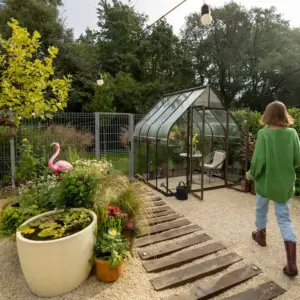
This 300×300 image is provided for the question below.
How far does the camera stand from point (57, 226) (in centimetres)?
215

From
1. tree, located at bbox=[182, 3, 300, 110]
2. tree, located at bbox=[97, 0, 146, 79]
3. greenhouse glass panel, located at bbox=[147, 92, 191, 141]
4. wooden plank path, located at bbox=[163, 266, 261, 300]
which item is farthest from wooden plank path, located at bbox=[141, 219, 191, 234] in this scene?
tree, located at bbox=[182, 3, 300, 110]

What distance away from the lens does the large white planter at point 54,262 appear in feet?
6.14

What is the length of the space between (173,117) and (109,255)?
11.0 feet

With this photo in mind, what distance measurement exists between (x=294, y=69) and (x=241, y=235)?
13.5 m

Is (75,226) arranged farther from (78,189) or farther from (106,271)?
(106,271)

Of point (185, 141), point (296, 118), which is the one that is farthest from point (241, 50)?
point (185, 141)

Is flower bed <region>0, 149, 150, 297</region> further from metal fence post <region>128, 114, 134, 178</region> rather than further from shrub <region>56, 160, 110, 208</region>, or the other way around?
metal fence post <region>128, 114, 134, 178</region>

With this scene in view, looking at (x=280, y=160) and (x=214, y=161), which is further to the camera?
(x=214, y=161)

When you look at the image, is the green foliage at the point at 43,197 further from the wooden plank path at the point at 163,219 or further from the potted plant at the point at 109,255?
the wooden plank path at the point at 163,219

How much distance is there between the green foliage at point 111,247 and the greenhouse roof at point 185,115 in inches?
110

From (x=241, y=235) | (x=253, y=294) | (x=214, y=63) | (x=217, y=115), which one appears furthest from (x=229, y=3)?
(x=253, y=294)

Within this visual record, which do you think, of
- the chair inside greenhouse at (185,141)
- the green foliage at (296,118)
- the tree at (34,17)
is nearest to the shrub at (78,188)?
the chair inside greenhouse at (185,141)

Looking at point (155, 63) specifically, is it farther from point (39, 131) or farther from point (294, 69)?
point (39, 131)

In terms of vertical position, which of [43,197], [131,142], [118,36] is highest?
[118,36]
